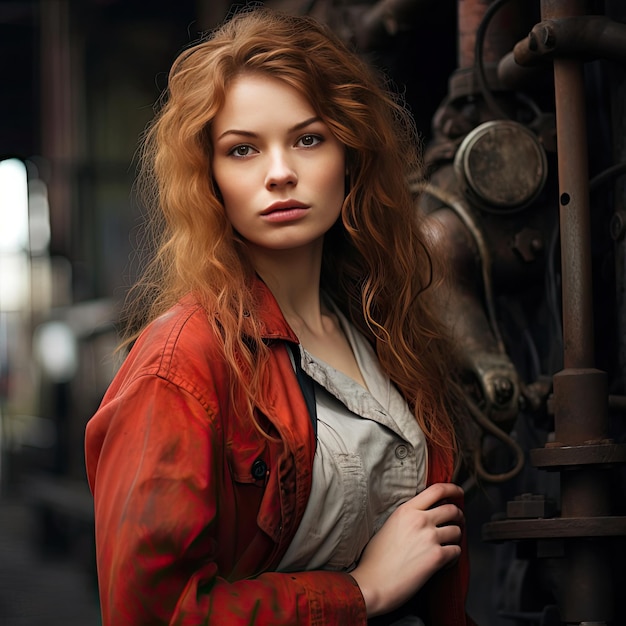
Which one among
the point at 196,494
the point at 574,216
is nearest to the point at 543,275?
the point at 574,216

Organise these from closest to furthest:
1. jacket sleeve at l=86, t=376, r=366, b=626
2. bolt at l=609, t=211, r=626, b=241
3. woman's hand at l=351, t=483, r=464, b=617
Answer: jacket sleeve at l=86, t=376, r=366, b=626 → woman's hand at l=351, t=483, r=464, b=617 → bolt at l=609, t=211, r=626, b=241

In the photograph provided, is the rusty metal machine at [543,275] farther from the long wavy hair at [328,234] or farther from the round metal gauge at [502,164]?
the long wavy hair at [328,234]

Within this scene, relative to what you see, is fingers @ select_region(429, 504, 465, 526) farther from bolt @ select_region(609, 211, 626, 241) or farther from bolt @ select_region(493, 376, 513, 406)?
bolt @ select_region(609, 211, 626, 241)

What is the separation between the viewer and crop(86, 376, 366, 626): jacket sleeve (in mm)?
1740

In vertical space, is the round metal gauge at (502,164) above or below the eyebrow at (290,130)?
above

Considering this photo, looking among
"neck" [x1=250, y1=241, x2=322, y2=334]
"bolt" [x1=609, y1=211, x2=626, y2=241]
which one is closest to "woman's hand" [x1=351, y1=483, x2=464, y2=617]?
"neck" [x1=250, y1=241, x2=322, y2=334]

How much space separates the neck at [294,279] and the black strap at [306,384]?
0.09 metres

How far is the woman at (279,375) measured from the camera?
5.85ft

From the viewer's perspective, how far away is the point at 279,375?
199cm

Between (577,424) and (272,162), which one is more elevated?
(272,162)

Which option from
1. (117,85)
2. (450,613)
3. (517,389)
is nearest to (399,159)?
(517,389)

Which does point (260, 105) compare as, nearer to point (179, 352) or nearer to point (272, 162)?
point (272, 162)

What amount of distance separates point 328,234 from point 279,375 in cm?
47

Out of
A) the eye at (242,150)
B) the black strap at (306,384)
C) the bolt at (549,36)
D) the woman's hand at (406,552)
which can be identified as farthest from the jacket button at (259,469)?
the bolt at (549,36)
